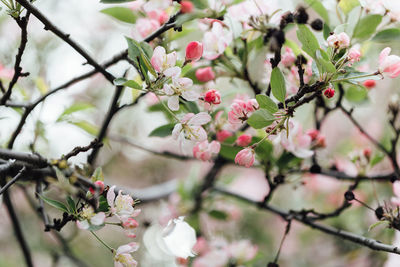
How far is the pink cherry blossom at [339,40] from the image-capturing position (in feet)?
2.18

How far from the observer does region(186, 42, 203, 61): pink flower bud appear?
0.70 m

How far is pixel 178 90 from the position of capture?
0.69m

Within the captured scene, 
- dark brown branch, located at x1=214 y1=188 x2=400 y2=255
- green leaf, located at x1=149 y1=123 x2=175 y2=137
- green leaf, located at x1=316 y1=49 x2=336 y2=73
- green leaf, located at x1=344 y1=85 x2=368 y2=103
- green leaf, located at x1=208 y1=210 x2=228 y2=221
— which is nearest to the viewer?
green leaf, located at x1=316 y1=49 x2=336 y2=73

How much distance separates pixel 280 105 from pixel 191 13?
A: 229mm

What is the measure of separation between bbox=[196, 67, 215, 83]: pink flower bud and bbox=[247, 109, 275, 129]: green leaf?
0.23 meters

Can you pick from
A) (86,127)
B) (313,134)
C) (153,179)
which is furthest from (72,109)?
(153,179)

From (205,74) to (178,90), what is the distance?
172 mm

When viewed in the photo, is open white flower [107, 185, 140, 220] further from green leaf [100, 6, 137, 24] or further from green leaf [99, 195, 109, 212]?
green leaf [100, 6, 137, 24]

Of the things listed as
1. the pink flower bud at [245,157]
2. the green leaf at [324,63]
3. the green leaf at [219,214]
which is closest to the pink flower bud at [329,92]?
the green leaf at [324,63]

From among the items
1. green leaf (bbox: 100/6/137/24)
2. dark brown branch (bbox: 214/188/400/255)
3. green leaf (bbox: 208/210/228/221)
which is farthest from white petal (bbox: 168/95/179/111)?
green leaf (bbox: 208/210/228/221)

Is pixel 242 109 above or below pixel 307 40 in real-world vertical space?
below

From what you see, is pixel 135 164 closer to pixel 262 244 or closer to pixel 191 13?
pixel 262 244

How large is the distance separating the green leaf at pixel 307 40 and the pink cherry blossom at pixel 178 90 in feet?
0.67

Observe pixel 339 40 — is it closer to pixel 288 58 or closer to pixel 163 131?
pixel 288 58
